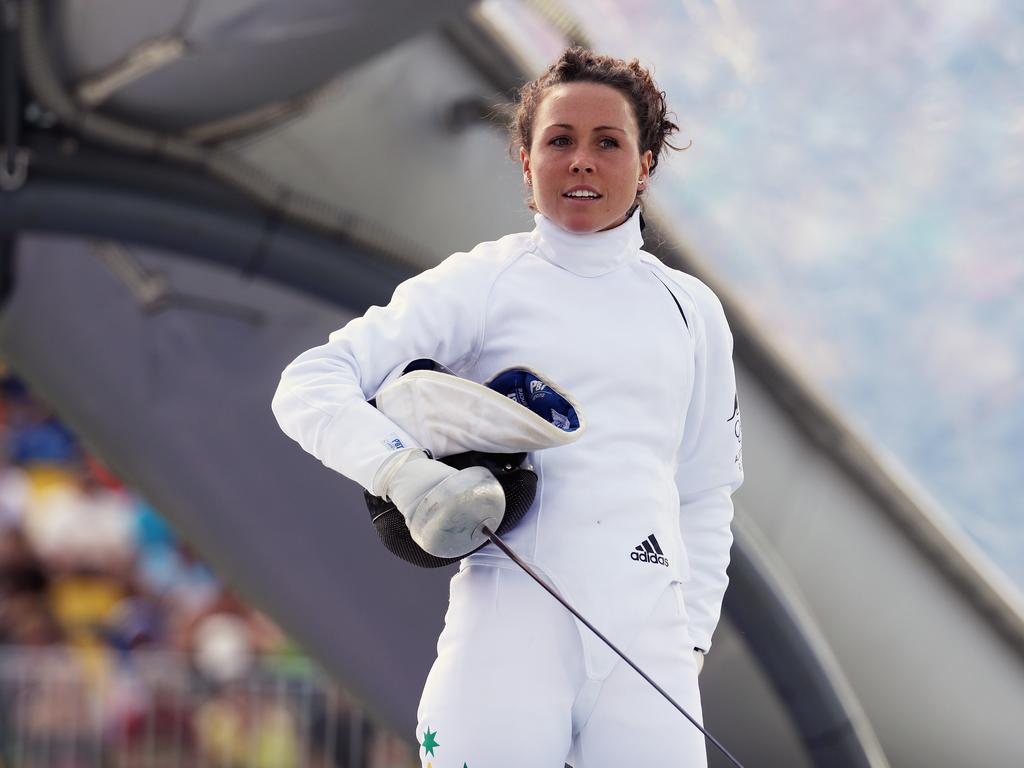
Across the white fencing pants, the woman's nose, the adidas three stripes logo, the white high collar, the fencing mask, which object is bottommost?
the white fencing pants

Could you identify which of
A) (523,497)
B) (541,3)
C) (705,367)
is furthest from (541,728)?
(541,3)

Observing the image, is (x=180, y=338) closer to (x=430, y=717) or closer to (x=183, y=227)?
(x=183, y=227)

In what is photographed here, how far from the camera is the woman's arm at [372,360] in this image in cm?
183

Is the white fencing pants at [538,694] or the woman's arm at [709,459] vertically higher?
the woman's arm at [709,459]

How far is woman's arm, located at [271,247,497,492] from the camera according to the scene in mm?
1829

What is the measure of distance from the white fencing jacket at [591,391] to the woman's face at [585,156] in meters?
0.04

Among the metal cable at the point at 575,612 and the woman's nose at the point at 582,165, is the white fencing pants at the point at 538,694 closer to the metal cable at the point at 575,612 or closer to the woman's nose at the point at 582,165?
the metal cable at the point at 575,612

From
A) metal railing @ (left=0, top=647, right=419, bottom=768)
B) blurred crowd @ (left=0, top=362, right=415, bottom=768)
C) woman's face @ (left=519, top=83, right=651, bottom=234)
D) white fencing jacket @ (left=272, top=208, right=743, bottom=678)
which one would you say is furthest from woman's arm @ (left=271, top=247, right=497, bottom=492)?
metal railing @ (left=0, top=647, right=419, bottom=768)

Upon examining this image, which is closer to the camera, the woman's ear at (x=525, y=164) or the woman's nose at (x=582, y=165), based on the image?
the woman's nose at (x=582, y=165)

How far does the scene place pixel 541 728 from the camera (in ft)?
6.00

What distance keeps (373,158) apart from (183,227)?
2.72 ft

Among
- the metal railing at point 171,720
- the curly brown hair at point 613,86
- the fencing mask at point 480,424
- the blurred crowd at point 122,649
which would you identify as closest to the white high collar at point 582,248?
the curly brown hair at point 613,86

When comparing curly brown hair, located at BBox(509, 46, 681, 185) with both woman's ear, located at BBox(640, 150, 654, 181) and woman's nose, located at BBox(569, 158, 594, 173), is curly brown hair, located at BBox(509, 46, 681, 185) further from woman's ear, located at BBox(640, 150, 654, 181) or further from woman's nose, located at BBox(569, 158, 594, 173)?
woman's nose, located at BBox(569, 158, 594, 173)

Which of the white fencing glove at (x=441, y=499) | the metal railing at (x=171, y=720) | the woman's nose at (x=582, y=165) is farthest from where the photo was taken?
the metal railing at (x=171, y=720)
